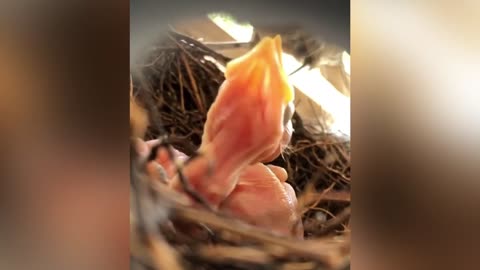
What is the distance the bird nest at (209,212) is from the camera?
0.93 m

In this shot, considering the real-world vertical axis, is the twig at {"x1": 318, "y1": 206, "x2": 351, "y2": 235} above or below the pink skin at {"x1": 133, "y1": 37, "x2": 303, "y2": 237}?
below

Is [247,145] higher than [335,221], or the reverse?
[247,145]

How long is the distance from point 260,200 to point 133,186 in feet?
0.98

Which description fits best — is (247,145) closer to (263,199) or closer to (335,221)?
(263,199)

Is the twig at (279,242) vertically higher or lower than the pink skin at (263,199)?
lower

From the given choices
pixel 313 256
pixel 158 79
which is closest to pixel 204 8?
pixel 158 79

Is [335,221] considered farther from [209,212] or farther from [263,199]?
[209,212]

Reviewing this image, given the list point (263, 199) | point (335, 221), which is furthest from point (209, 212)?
point (335, 221)

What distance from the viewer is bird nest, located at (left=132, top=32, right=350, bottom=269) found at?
929 mm

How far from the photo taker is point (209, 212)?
0.94 m

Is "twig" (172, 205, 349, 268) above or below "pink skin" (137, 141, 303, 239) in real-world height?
below

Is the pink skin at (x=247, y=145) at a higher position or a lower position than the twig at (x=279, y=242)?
higher

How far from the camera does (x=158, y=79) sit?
0.93 meters

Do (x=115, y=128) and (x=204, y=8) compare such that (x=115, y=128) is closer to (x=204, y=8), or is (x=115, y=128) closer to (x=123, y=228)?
(x=123, y=228)
